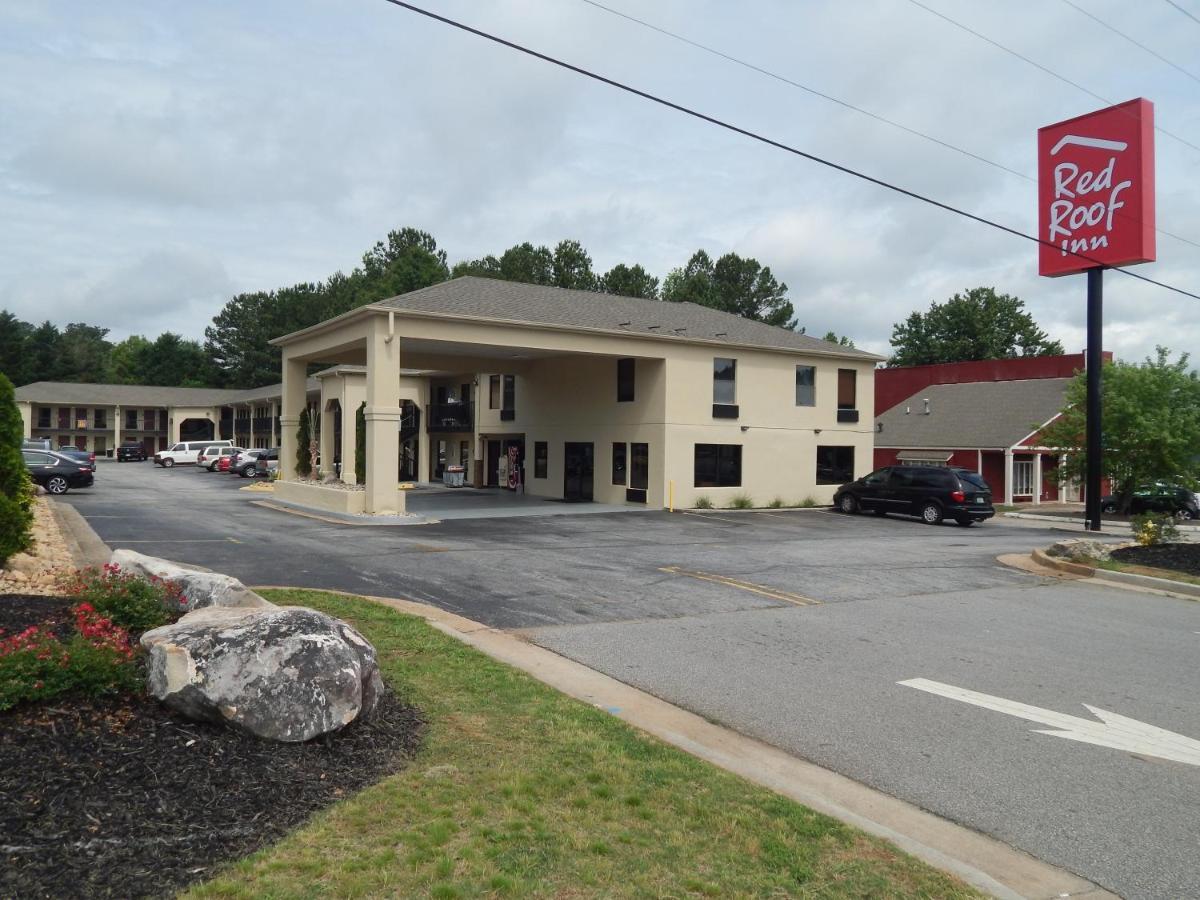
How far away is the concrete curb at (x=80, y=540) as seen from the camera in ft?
41.7

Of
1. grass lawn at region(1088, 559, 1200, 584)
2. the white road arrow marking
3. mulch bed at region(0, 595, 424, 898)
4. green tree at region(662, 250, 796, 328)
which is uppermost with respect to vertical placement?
green tree at region(662, 250, 796, 328)

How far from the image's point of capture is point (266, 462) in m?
46.1

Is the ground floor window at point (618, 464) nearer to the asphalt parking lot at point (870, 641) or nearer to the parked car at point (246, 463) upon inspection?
the asphalt parking lot at point (870, 641)

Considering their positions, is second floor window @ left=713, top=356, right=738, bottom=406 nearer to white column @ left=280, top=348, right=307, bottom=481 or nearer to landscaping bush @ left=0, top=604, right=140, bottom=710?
white column @ left=280, top=348, right=307, bottom=481

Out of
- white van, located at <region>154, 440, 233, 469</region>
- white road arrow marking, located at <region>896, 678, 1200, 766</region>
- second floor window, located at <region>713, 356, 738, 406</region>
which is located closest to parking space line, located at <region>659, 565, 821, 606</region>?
white road arrow marking, located at <region>896, 678, 1200, 766</region>

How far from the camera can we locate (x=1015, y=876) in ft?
14.8

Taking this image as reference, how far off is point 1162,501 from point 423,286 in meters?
61.8

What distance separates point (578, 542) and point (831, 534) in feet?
24.9

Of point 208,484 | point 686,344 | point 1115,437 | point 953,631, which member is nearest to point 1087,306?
point 1115,437

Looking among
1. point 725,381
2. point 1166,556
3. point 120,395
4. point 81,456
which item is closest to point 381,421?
point 725,381

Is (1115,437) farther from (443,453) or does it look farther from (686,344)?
(443,453)

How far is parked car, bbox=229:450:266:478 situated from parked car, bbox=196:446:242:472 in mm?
4279

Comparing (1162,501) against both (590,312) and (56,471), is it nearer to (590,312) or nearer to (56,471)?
(590,312)

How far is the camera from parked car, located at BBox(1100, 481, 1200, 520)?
3172 cm
